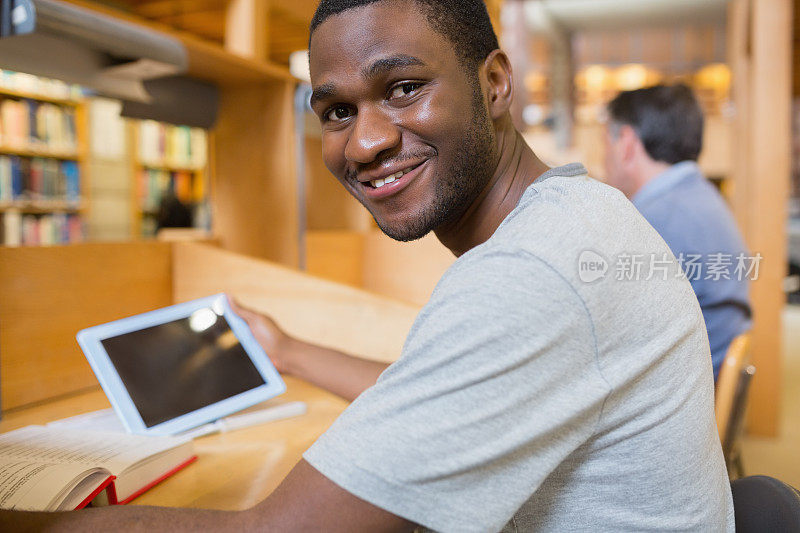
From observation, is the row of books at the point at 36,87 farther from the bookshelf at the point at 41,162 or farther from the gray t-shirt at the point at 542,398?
the gray t-shirt at the point at 542,398

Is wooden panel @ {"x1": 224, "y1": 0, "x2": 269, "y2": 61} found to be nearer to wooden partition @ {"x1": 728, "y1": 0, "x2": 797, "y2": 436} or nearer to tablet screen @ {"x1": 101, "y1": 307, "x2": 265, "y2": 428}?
tablet screen @ {"x1": 101, "y1": 307, "x2": 265, "y2": 428}

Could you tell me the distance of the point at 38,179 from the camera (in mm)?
3932

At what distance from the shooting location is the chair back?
2.43ft

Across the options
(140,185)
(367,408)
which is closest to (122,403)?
(367,408)

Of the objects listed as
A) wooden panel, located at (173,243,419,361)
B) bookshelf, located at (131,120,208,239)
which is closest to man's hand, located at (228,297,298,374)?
wooden panel, located at (173,243,419,361)

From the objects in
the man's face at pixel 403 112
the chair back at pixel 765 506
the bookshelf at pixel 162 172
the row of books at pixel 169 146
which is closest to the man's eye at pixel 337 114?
the man's face at pixel 403 112

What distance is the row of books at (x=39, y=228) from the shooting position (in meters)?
3.80

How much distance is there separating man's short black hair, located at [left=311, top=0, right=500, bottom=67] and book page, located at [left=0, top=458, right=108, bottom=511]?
0.63 metres

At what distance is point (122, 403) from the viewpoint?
111 cm

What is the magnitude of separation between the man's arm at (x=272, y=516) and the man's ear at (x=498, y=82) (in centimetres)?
55

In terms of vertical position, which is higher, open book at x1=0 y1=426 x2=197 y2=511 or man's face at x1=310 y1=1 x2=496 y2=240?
man's face at x1=310 y1=1 x2=496 y2=240

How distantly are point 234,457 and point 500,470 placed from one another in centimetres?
62

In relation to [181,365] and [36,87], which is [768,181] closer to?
[181,365]

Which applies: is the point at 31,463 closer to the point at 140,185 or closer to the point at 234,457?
the point at 234,457
